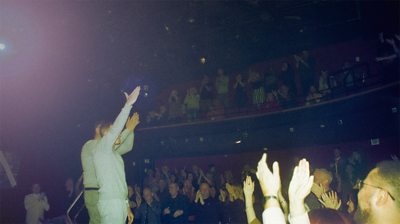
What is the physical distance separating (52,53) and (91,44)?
1436mm

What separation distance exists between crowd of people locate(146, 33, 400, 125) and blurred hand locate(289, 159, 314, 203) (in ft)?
25.5

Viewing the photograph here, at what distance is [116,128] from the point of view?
313 centimetres

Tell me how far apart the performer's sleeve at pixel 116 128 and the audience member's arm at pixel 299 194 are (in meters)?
1.83

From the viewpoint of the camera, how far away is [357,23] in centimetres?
1093

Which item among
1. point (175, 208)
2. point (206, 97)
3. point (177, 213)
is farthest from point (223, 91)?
point (177, 213)

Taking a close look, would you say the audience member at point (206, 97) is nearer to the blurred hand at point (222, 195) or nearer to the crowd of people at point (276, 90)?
the crowd of people at point (276, 90)

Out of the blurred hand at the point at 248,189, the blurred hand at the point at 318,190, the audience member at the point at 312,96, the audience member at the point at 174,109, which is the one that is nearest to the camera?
the blurred hand at the point at 248,189

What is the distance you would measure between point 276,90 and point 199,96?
3026 millimetres

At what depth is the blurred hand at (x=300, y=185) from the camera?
169cm

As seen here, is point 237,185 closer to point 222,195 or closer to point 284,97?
point 222,195

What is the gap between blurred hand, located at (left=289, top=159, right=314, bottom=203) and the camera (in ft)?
5.55

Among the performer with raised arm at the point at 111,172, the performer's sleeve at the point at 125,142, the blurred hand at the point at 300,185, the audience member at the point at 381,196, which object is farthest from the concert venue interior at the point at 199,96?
the blurred hand at the point at 300,185

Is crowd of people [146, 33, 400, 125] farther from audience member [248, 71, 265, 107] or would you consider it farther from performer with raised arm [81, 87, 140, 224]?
performer with raised arm [81, 87, 140, 224]

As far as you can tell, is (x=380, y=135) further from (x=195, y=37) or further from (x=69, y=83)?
(x=69, y=83)
